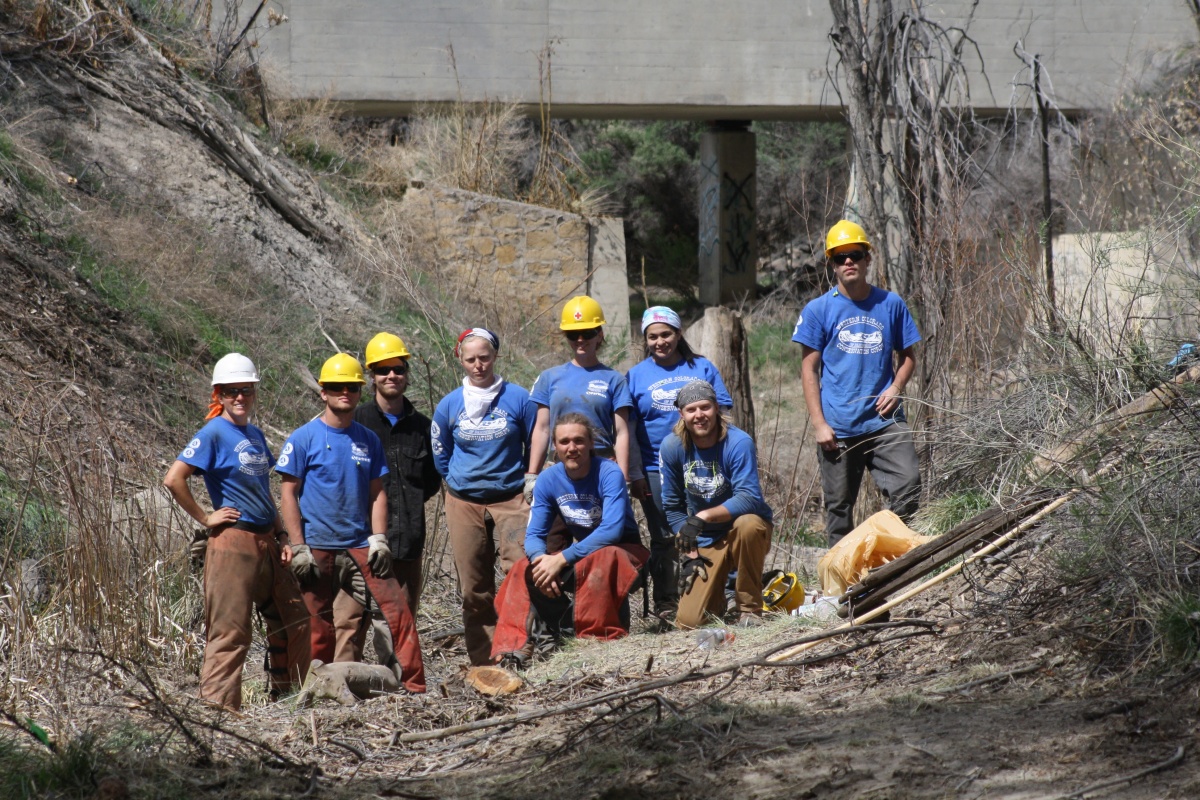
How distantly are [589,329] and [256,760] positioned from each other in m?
2.91

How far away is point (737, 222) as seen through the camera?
1941 cm

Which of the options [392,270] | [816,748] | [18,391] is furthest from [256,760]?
[392,270]

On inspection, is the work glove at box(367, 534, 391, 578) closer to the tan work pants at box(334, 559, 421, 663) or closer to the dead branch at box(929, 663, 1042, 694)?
the tan work pants at box(334, 559, 421, 663)

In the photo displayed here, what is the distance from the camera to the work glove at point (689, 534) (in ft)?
17.7

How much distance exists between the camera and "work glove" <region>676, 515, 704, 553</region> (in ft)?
17.7

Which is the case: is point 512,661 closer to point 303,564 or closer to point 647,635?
point 647,635

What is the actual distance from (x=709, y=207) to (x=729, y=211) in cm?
42

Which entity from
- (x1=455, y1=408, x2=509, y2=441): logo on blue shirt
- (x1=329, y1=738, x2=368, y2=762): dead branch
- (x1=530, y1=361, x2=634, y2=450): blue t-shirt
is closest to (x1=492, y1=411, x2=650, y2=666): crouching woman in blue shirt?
(x1=530, y1=361, x2=634, y2=450): blue t-shirt

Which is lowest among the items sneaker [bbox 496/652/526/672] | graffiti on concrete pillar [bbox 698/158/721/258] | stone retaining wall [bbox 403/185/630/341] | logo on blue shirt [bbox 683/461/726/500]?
sneaker [bbox 496/652/526/672]

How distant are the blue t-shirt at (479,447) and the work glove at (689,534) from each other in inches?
38.2

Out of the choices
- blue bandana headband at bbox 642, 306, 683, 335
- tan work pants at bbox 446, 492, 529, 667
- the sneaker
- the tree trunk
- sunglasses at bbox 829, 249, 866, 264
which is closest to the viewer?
the sneaker

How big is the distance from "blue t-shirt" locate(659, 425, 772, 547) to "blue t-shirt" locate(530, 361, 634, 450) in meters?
0.43

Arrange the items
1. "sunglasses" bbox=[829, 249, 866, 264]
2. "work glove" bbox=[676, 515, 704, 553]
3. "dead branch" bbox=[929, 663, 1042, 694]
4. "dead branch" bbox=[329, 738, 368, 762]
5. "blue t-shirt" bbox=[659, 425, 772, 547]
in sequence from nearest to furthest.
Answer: "dead branch" bbox=[929, 663, 1042, 694], "dead branch" bbox=[329, 738, 368, 762], "work glove" bbox=[676, 515, 704, 553], "blue t-shirt" bbox=[659, 425, 772, 547], "sunglasses" bbox=[829, 249, 866, 264]

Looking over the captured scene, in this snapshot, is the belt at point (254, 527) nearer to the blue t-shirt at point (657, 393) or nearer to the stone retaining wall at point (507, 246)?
the blue t-shirt at point (657, 393)
